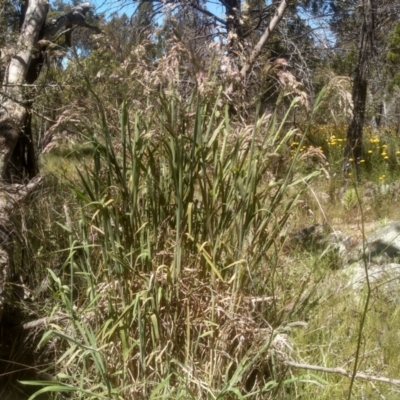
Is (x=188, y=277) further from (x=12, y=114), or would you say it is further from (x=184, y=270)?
(x=12, y=114)

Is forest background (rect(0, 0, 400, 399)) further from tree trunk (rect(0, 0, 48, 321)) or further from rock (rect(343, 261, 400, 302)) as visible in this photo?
rock (rect(343, 261, 400, 302))

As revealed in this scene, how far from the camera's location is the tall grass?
251cm

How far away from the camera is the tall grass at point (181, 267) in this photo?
2.51 meters

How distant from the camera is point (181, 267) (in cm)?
266

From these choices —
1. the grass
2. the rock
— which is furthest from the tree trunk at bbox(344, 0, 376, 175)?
the grass

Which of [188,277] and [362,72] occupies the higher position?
[362,72]

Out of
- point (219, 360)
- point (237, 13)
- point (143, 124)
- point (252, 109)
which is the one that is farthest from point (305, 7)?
point (219, 360)

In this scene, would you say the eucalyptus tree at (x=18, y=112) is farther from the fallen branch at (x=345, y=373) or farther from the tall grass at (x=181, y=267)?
the fallen branch at (x=345, y=373)

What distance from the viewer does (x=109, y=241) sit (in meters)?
2.68

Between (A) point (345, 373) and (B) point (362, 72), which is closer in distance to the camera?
(A) point (345, 373)


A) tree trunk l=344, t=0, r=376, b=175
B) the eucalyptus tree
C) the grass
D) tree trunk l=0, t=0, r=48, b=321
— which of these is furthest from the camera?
tree trunk l=344, t=0, r=376, b=175

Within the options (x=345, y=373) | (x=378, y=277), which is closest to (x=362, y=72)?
(x=378, y=277)

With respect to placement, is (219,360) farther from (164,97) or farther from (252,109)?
(252,109)

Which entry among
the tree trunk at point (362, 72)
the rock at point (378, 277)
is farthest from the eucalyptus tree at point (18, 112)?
the tree trunk at point (362, 72)
